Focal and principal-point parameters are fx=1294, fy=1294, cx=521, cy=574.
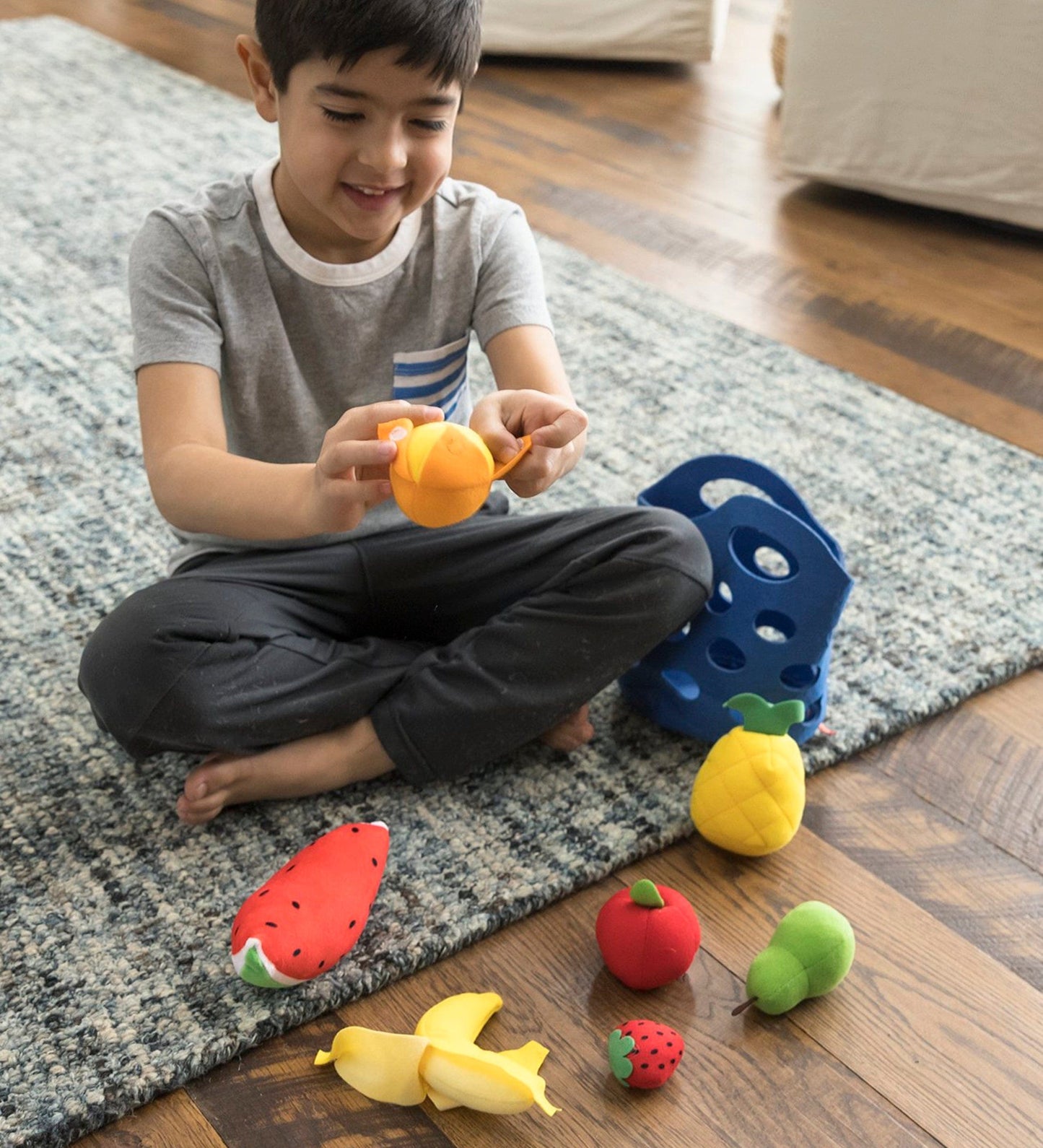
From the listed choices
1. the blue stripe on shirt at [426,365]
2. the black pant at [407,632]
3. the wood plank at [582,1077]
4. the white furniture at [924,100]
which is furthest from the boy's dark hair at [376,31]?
the white furniture at [924,100]

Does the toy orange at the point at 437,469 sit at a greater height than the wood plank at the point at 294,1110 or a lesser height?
greater

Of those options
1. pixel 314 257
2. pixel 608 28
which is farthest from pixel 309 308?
pixel 608 28

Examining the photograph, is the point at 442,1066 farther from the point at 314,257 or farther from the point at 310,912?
the point at 314,257

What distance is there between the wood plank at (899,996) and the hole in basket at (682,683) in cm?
11

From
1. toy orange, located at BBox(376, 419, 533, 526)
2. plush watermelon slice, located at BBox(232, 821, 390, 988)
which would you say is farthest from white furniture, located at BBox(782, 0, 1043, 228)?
plush watermelon slice, located at BBox(232, 821, 390, 988)

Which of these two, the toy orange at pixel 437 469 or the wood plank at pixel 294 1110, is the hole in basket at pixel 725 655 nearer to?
the toy orange at pixel 437 469

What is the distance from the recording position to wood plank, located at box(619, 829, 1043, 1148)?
0.72m

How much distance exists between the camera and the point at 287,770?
0.89 m

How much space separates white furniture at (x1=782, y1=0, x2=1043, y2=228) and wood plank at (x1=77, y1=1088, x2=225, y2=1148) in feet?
5.49

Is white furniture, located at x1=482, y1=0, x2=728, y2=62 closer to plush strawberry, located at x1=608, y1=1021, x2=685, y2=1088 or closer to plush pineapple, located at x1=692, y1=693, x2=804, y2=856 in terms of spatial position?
plush pineapple, located at x1=692, y1=693, x2=804, y2=856

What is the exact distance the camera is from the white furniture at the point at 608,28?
2.53m

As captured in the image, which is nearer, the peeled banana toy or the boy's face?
the peeled banana toy

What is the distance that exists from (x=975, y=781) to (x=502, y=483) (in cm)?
54

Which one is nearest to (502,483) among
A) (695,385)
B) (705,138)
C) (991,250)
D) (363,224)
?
(695,385)
